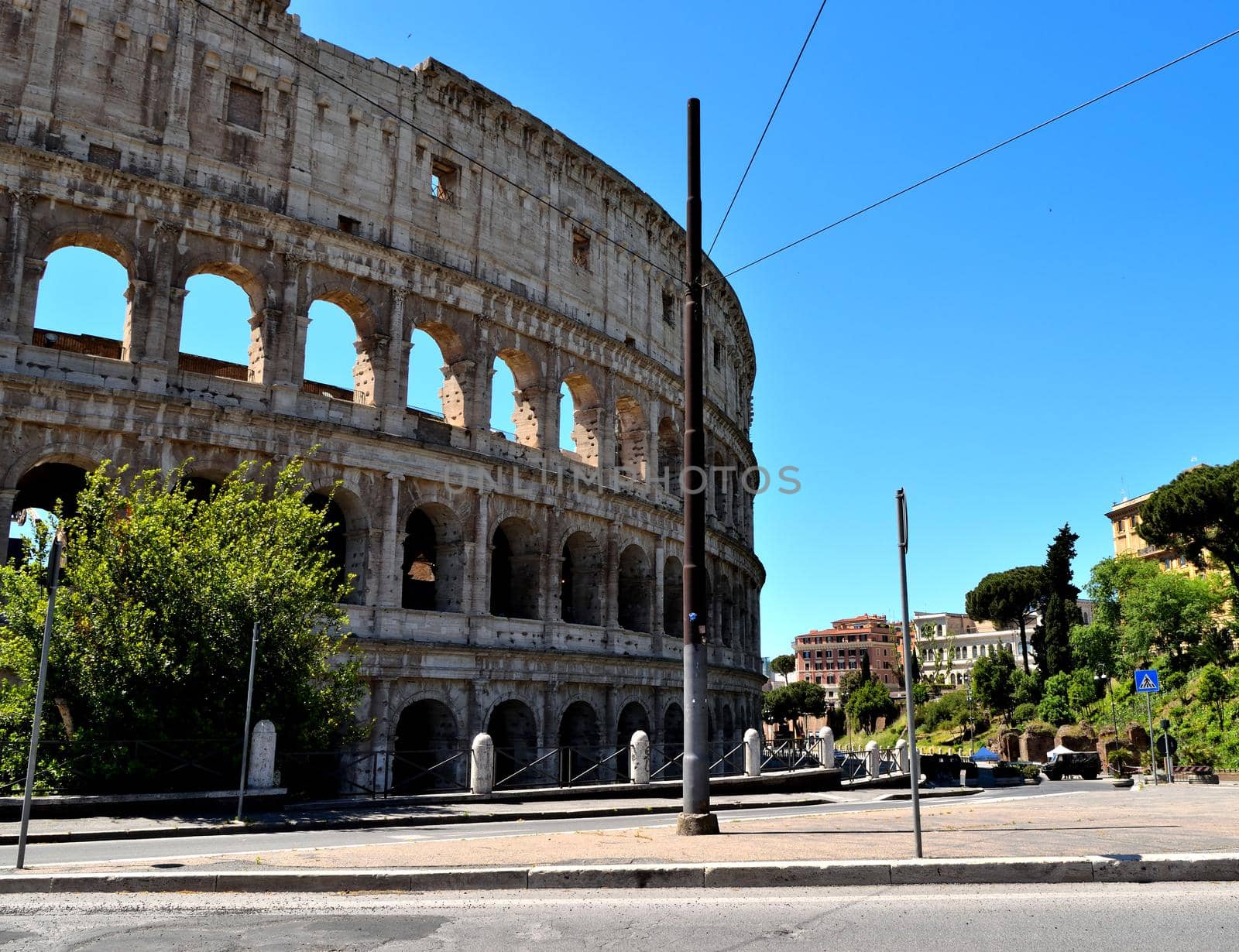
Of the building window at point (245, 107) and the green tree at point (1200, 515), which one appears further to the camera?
the green tree at point (1200, 515)

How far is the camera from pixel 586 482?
100.0ft

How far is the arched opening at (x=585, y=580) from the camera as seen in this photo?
30.9m

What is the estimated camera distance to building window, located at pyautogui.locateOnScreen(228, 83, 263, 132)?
2519cm

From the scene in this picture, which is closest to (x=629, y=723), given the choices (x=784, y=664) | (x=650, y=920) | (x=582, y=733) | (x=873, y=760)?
(x=582, y=733)

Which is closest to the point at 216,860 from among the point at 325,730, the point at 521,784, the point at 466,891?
the point at 466,891

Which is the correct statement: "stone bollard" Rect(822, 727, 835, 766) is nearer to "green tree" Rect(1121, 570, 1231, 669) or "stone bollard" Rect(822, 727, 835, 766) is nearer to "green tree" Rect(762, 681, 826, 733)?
"green tree" Rect(1121, 570, 1231, 669)

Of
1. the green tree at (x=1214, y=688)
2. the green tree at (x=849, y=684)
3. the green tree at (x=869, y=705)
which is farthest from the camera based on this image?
the green tree at (x=849, y=684)

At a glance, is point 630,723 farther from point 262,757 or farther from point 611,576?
point 262,757

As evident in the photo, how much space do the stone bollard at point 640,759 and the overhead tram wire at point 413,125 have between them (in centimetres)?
1295

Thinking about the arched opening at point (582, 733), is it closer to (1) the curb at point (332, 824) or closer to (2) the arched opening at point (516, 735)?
(2) the arched opening at point (516, 735)

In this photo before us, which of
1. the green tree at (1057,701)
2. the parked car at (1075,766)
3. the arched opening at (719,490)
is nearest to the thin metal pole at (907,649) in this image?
the arched opening at (719,490)

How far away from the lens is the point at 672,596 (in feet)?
121

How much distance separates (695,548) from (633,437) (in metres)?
21.7

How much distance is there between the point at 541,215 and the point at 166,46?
10920mm
